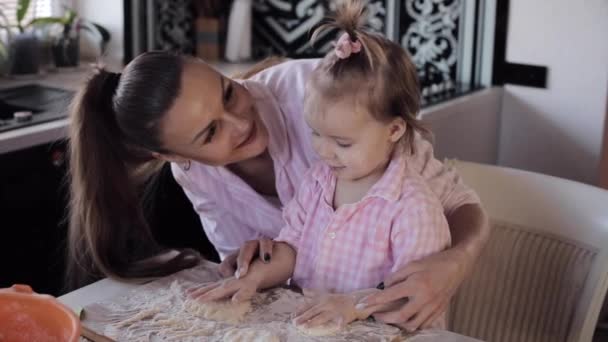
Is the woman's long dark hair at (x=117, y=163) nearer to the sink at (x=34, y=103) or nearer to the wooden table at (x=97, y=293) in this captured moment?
the wooden table at (x=97, y=293)

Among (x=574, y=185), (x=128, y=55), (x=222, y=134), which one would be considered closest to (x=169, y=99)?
(x=222, y=134)

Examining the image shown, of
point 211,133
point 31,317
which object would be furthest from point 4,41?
point 31,317

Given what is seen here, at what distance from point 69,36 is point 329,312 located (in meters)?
1.76

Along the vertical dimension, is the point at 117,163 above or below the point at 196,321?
above

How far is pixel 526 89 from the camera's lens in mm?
2705

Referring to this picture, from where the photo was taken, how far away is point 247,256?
134 cm

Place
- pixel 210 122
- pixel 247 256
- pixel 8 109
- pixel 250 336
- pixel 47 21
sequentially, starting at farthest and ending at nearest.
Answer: pixel 47 21
pixel 8 109
pixel 210 122
pixel 247 256
pixel 250 336

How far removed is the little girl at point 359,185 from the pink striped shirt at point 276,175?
8.4 inches

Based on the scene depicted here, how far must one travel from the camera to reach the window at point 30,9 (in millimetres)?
2543

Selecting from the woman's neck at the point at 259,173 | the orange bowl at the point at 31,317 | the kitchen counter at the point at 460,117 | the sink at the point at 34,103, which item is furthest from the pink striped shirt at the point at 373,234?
the kitchen counter at the point at 460,117

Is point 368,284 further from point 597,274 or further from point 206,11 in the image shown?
point 206,11

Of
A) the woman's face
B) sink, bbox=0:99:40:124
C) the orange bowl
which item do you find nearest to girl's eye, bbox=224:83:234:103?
the woman's face

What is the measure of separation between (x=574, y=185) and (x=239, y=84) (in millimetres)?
683

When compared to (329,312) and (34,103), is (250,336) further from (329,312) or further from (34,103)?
(34,103)
